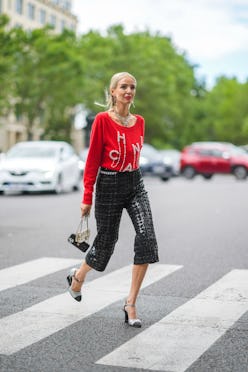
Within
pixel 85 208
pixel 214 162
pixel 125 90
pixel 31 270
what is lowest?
pixel 214 162

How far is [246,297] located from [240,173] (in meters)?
32.9

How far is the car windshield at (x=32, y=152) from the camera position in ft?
79.0

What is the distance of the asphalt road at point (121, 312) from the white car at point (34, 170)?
34.6 feet

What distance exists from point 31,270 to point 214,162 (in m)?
31.7

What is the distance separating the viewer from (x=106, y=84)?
2621 inches

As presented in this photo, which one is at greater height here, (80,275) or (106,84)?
(106,84)

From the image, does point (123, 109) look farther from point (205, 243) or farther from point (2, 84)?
point (2, 84)

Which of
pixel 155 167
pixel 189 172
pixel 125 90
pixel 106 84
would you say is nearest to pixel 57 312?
pixel 125 90

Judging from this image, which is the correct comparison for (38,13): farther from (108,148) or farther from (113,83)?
(108,148)

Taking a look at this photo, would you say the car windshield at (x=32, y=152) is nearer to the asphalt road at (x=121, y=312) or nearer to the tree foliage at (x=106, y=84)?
the asphalt road at (x=121, y=312)

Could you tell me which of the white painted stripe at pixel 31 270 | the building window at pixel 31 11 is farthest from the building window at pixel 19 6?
the white painted stripe at pixel 31 270

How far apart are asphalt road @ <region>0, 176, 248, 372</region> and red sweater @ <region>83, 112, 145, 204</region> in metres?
0.98

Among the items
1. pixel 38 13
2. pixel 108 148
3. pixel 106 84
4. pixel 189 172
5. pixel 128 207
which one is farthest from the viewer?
pixel 38 13

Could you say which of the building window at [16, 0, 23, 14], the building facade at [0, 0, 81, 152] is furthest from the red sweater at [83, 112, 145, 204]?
the building window at [16, 0, 23, 14]
